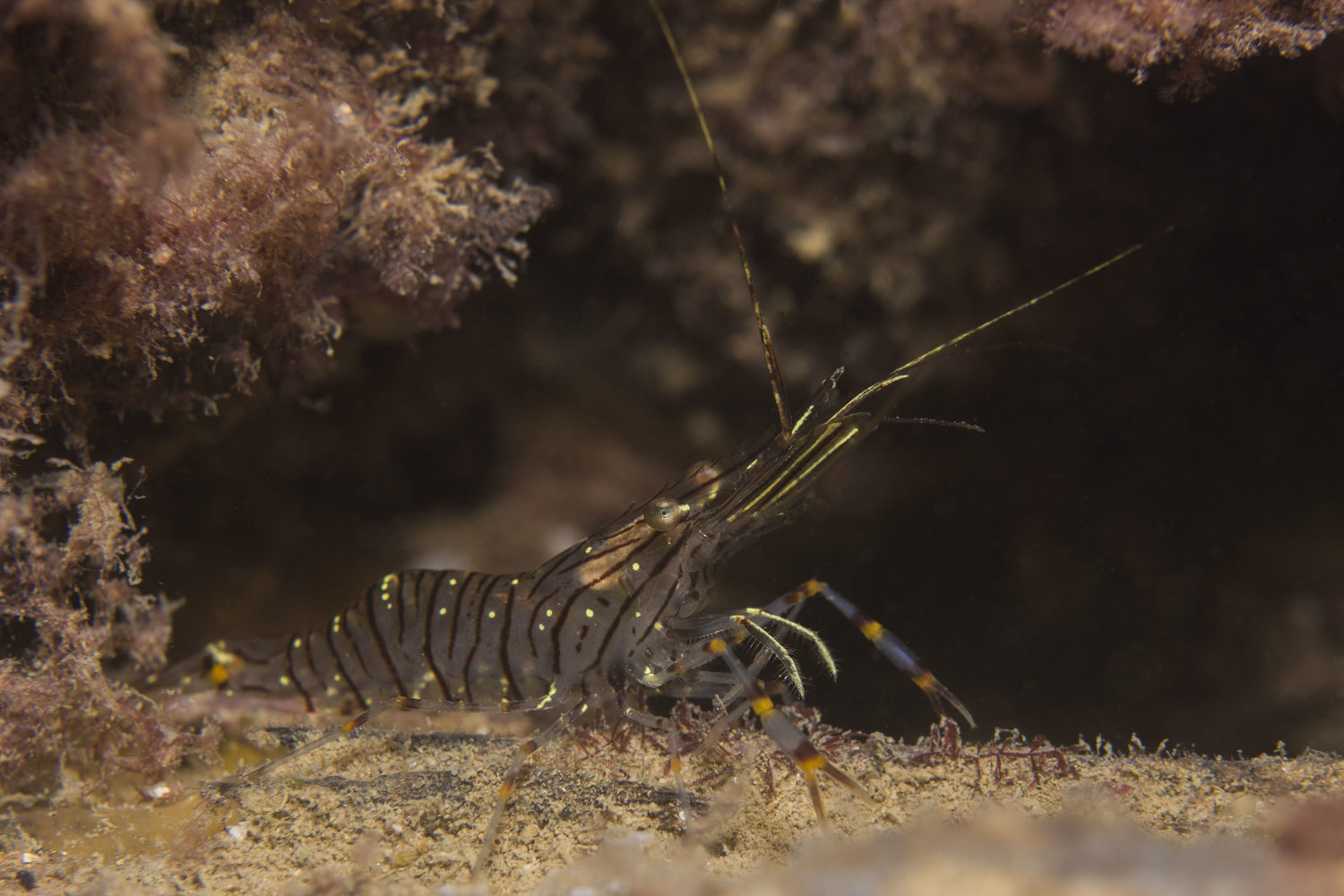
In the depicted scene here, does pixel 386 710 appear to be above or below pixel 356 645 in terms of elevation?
below

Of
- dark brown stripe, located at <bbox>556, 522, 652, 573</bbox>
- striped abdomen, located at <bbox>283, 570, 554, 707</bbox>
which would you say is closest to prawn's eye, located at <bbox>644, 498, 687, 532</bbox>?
dark brown stripe, located at <bbox>556, 522, 652, 573</bbox>

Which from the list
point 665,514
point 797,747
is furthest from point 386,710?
point 797,747

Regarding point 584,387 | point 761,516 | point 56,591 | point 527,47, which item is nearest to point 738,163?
point 527,47

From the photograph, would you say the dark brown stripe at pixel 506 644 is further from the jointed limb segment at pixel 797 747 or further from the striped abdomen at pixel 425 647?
the jointed limb segment at pixel 797 747

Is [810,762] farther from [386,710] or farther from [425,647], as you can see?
[425,647]

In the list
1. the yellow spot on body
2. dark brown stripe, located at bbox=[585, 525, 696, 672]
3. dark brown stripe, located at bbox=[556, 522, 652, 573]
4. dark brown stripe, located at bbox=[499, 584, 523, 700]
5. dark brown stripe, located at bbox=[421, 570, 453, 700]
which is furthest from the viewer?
dark brown stripe, located at bbox=[421, 570, 453, 700]

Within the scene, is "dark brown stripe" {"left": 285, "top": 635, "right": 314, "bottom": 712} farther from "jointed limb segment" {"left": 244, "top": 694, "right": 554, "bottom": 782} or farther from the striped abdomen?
"jointed limb segment" {"left": 244, "top": 694, "right": 554, "bottom": 782}

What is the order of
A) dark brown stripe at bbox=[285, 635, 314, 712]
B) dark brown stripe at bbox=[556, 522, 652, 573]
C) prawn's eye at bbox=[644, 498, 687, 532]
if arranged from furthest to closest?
dark brown stripe at bbox=[285, 635, 314, 712], dark brown stripe at bbox=[556, 522, 652, 573], prawn's eye at bbox=[644, 498, 687, 532]

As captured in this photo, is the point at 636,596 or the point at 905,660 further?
the point at 636,596

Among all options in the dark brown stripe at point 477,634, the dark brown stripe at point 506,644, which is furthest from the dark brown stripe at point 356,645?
the dark brown stripe at point 506,644
